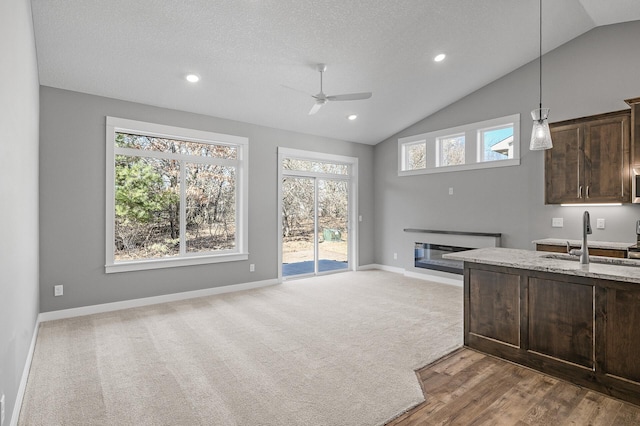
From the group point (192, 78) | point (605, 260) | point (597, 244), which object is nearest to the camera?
point (605, 260)

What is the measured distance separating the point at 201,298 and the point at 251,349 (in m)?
2.11

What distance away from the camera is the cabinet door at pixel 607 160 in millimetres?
3879

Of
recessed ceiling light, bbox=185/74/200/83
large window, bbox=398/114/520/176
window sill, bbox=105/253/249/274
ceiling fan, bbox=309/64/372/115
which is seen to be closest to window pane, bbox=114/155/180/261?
window sill, bbox=105/253/249/274

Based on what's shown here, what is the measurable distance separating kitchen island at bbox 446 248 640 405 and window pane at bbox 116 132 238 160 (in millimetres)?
3918

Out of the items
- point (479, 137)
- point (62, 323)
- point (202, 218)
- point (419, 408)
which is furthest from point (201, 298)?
point (479, 137)

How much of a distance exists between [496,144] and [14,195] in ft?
19.7

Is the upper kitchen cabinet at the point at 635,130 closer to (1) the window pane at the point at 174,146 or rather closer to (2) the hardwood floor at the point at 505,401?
(2) the hardwood floor at the point at 505,401

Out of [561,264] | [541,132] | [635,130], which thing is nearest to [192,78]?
[541,132]

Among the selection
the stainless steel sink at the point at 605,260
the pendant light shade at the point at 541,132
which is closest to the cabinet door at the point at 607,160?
the stainless steel sink at the point at 605,260

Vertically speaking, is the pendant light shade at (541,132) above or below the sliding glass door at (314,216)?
above

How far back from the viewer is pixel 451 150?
5996 millimetres

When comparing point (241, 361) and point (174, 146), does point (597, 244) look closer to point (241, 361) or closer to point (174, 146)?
point (241, 361)

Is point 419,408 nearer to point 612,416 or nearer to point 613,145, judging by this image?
point 612,416

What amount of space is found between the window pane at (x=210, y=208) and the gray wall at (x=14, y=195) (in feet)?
7.26
